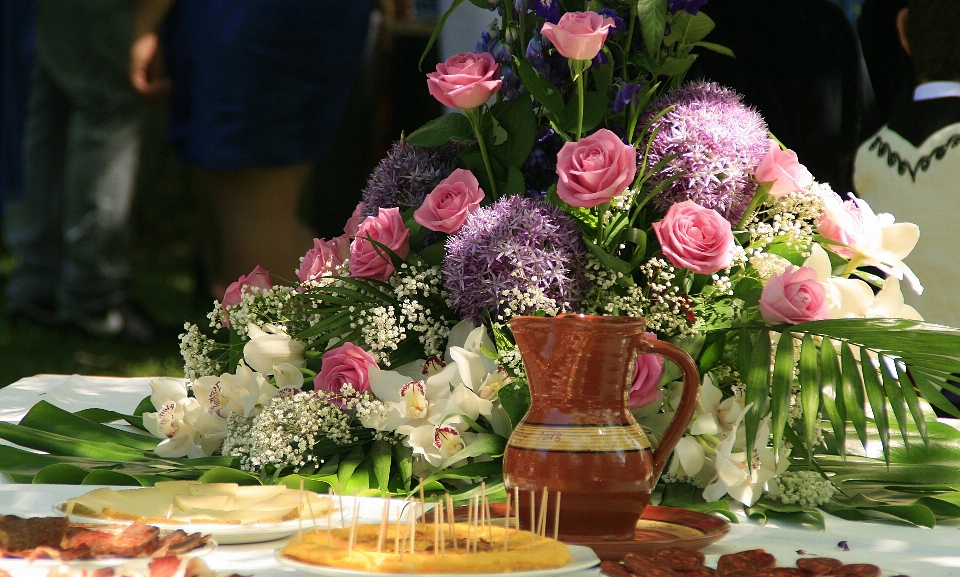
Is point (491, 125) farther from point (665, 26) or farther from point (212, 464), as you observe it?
point (212, 464)

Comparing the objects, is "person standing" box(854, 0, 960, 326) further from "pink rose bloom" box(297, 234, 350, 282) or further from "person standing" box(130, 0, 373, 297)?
"person standing" box(130, 0, 373, 297)

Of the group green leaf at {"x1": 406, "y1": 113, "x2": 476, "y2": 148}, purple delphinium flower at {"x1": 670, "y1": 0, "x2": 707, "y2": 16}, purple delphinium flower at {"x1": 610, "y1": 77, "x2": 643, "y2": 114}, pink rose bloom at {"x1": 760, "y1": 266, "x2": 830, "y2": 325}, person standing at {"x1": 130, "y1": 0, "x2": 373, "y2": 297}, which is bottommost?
pink rose bloom at {"x1": 760, "y1": 266, "x2": 830, "y2": 325}

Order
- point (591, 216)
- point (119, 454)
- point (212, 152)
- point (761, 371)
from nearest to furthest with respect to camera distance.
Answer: point (761, 371) < point (591, 216) < point (119, 454) < point (212, 152)

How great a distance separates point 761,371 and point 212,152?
3831mm

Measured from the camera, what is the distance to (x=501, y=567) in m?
0.81

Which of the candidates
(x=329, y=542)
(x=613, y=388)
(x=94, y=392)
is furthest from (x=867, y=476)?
(x=94, y=392)

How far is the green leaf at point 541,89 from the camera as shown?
1354 mm

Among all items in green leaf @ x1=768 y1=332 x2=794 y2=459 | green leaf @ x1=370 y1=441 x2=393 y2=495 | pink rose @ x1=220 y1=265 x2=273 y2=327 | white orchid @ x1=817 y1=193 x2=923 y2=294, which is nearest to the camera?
green leaf @ x1=768 y1=332 x2=794 y2=459

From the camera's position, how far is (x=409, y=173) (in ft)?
4.92

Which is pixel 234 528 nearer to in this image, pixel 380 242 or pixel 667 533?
pixel 667 533

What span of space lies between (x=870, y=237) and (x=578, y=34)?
481 millimetres

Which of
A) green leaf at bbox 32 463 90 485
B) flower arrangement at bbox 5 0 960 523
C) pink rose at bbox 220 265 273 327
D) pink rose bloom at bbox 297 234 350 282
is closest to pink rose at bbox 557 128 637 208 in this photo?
flower arrangement at bbox 5 0 960 523

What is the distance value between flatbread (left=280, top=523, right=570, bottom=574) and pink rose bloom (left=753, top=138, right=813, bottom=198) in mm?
635

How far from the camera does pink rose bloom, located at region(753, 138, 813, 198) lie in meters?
1.31
